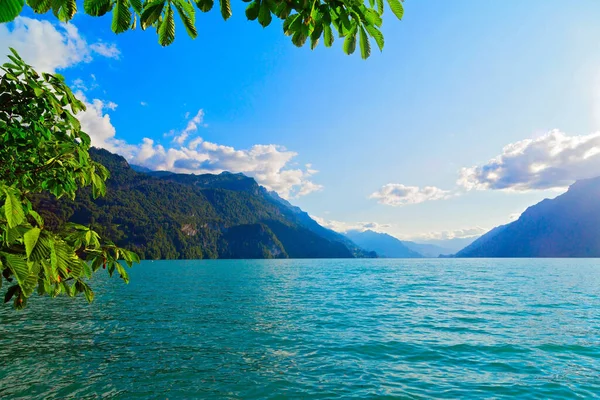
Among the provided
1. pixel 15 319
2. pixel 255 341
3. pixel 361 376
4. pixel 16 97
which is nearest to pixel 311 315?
pixel 255 341

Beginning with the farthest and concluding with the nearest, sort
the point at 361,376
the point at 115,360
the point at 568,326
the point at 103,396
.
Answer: the point at 568,326
the point at 115,360
the point at 361,376
the point at 103,396

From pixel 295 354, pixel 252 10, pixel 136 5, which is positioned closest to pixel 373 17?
pixel 252 10

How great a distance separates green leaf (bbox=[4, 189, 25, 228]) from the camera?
2463 mm

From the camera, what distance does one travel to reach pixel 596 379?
14.4 m

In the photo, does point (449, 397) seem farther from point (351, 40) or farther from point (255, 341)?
point (351, 40)

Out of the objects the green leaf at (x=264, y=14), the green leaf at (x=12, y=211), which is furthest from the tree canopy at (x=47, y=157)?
the green leaf at (x=264, y=14)

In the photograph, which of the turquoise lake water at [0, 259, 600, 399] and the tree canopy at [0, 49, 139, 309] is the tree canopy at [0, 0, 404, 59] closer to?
the tree canopy at [0, 49, 139, 309]

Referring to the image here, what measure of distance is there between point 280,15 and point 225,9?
53 cm

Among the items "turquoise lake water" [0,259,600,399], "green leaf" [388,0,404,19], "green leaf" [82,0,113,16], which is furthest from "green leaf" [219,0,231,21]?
"turquoise lake water" [0,259,600,399]

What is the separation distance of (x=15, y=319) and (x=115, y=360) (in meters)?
16.9

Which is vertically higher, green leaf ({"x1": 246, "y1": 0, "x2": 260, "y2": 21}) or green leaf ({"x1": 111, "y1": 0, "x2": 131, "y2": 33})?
green leaf ({"x1": 246, "y1": 0, "x2": 260, "y2": 21})

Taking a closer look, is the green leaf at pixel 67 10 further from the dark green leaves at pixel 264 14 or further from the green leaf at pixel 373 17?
the green leaf at pixel 373 17

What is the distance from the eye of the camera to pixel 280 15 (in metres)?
3.22

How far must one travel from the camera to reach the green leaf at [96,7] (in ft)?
7.73
